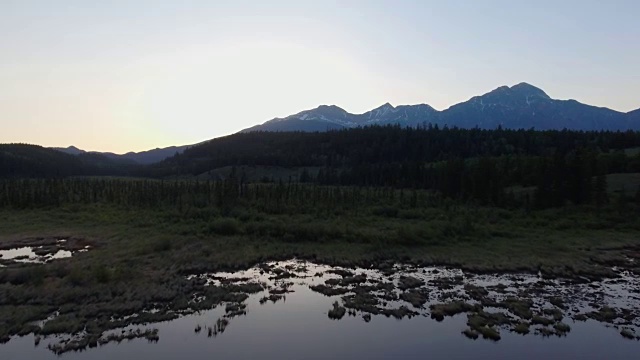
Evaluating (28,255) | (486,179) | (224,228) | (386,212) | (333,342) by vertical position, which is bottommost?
(333,342)

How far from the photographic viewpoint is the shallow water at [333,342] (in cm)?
2089

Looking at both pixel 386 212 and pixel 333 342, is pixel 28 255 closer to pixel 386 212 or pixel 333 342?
pixel 333 342

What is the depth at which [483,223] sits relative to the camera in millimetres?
57750

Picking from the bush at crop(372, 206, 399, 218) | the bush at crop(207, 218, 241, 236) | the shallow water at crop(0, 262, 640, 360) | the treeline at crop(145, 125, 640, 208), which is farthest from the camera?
the treeline at crop(145, 125, 640, 208)

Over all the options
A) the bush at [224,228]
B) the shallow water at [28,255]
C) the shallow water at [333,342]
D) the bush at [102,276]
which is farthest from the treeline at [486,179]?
the shallow water at [333,342]

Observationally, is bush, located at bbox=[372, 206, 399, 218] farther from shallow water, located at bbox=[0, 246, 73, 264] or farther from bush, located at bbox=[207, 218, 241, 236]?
shallow water, located at bbox=[0, 246, 73, 264]

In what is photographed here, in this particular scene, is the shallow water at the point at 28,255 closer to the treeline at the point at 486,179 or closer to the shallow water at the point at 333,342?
the shallow water at the point at 333,342

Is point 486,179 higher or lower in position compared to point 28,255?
higher

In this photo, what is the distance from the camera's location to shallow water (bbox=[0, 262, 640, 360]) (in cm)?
2089

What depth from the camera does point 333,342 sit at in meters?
22.5

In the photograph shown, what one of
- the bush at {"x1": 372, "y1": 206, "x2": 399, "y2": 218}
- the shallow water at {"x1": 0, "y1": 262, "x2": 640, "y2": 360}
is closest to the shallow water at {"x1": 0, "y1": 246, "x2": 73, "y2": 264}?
the shallow water at {"x1": 0, "y1": 262, "x2": 640, "y2": 360}

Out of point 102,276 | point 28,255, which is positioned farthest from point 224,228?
point 102,276

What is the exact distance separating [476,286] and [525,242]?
62.7 feet

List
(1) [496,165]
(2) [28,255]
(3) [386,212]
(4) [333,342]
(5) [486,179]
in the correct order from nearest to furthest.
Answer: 1. (4) [333,342]
2. (2) [28,255]
3. (3) [386,212]
4. (5) [486,179]
5. (1) [496,165]
